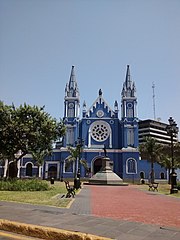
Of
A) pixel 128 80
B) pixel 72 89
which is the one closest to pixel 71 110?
pixel 72 89

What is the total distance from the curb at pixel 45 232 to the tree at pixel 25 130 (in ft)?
63.3

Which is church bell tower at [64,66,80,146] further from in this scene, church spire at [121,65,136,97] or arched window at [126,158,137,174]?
arched window at [126,158,137,174]

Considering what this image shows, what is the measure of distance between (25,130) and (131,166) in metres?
34.4

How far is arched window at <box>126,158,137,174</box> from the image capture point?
174 feet

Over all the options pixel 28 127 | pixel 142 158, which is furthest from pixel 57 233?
pixel 142 158

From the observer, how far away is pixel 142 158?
202 ft

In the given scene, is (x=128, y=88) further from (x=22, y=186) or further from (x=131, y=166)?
(x=22, y=186)

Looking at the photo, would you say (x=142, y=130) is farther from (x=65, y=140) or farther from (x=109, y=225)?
(x=109, y=225)

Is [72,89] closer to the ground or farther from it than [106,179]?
farther from it

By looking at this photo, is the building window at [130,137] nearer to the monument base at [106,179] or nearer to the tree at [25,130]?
the monument base at [106,179]

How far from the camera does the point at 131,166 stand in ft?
175

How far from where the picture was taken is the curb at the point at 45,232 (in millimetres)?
4844

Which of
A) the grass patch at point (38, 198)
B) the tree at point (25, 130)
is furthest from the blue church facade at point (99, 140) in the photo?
the grass patch at point (38, 198)

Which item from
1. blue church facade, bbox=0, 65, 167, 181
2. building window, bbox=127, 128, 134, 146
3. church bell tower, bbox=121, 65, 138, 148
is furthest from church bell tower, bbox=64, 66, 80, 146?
building window, bbox=127, 128, 134, 146
